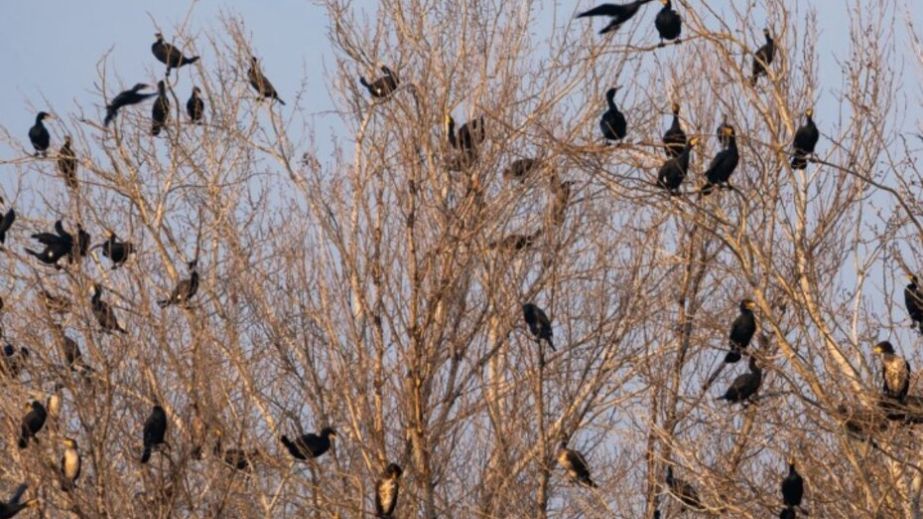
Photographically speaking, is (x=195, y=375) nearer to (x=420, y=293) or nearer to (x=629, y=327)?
(x=420, y=293)

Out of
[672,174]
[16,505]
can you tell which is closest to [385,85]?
[16,505]

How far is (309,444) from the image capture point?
13312 mm

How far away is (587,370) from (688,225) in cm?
268

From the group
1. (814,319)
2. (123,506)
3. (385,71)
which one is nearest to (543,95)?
(385,71)

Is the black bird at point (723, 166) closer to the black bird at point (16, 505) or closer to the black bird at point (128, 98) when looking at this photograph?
the black bird at point (16, 505)

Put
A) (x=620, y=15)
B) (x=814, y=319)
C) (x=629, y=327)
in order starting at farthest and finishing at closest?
(x=629, y=327) < (x=620, y=15) < (x=814, y=319)

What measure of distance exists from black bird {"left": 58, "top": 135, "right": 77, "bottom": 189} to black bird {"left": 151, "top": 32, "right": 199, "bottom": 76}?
1.25 m

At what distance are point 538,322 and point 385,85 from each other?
117 inches

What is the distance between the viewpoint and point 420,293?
1366cm

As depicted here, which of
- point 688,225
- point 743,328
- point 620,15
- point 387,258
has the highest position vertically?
point 688,225

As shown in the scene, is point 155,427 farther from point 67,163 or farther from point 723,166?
point 67,163

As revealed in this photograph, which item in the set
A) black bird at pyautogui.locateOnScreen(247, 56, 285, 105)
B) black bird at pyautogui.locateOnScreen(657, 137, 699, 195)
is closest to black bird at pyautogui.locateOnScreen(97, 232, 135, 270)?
black bird at pyautogui.locateOnScreen(247, 56, 285, 105)

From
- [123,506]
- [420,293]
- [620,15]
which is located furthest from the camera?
[420,293]

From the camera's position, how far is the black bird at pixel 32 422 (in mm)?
10711
